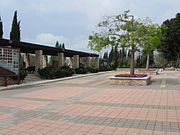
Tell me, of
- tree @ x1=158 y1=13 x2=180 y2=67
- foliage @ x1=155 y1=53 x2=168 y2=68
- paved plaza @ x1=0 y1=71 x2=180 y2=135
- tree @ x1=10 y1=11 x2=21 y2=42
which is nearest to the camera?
paved plaza @ x1=0 y1=71 x2=180 y2=135

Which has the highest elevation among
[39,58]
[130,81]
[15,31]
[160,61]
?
[15,31]

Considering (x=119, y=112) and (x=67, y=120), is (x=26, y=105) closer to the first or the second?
(x=67, y=120)

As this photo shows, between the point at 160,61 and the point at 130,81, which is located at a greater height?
the point at 160,61

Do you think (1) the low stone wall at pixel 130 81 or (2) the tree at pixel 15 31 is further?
(2) the tree at pixel 15 31

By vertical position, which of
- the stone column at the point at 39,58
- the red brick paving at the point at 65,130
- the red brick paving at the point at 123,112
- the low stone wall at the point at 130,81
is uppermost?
the stone column at the point at 39,58

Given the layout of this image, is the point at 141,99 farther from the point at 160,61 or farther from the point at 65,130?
the point at 160,61

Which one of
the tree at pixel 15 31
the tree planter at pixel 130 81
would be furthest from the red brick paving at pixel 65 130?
the tree at pixel 15 31

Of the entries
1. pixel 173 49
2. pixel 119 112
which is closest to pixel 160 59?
pixel 173 49

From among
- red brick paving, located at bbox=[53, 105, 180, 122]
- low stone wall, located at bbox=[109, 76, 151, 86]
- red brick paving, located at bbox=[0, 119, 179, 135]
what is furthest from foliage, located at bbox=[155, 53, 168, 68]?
red brick paving, located at bbox=[0, 119, 179, 135]

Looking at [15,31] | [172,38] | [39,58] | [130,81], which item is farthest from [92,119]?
[172,38]

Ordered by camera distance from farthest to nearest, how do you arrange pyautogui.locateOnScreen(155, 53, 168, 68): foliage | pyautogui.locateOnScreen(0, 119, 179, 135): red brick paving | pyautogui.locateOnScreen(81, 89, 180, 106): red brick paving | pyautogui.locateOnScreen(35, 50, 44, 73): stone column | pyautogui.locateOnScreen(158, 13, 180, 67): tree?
pyautogui.locateOnScreen(155, 53, 168, 68): foliage, pyautogui.locateOnScreen(158, 13, 180, 67): tree, pyautogui.locateOnScreen(35, 50, 44, 73): stone column, pyautogui.locateOnScreen(81, 89, 180, 106): red brick paving, pyautogui.locateOnScreen(0, 119, 179, 135): red brick paving

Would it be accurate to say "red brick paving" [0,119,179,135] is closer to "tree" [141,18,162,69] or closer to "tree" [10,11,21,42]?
"tree" [141,18,162,69]

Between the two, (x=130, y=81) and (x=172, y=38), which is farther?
(x=172, y=38)

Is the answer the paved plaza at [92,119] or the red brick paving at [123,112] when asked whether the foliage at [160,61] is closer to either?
the paved plaza at [92,119]
